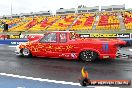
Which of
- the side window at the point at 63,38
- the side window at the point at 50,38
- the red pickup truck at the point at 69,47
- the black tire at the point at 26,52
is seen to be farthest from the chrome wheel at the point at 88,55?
the black tire at the point at 26,52

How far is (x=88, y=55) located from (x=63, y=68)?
1.70m

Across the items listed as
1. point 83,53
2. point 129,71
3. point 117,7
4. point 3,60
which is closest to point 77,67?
point 83,53

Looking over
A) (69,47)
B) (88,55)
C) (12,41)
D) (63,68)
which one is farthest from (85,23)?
(63,68)

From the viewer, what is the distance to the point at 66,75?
27.9 feet

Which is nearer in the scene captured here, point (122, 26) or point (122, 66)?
point (122, 66)

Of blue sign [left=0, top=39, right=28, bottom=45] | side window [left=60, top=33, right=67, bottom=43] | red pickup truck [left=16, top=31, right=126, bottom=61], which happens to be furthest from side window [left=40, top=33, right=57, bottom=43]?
blue sign [left=0, top=39, right=28, bottom=45]

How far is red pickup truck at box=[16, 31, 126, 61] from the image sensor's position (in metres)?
10.6

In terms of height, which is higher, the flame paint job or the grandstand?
the grandstand

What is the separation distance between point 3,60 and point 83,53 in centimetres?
403

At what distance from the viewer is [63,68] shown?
965 centimetres

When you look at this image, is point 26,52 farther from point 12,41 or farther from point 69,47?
point 12,41

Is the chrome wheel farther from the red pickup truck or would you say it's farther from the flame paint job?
the flame paint job

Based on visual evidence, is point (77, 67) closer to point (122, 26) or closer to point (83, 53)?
point (83, 53)

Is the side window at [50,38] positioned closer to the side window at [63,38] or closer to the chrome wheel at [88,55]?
the side window at [63,38]
